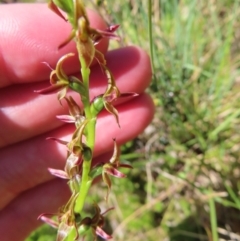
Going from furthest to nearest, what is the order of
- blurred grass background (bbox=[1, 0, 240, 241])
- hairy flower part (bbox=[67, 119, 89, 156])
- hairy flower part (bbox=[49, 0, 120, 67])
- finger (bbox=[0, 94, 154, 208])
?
blurred grass background (bbox=[1, 0, 240, 241]) → finger (bbox=[0, 94, 154, 208]) → hairy flower part (bbox=[67, 119, 89, 156]) → hairy flower part (bbox=[49, 0, 120, 67])

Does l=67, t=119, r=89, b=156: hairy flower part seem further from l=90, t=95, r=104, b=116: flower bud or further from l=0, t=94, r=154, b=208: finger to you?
l=0, t=94, r=154, b=208: finger

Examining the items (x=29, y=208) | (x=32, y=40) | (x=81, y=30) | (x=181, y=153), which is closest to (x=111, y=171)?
(x=81, y=30)

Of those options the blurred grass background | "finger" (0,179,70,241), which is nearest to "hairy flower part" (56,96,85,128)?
"finger" (0,179,70,241)

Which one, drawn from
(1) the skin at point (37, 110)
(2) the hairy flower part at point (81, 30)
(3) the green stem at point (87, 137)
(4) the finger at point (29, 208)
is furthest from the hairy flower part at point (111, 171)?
(4) the finger at point (29, 208)

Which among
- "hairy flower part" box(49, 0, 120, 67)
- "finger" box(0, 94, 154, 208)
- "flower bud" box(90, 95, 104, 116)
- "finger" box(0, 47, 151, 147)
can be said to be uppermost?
"hairy flower part" box(49, 0, 120, 67)

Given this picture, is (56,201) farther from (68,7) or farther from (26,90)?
(68,7)

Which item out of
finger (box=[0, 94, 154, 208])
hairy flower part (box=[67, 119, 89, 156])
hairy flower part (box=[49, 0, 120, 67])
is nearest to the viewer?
hairy flower part (box=[49, 0, 120, 67])
